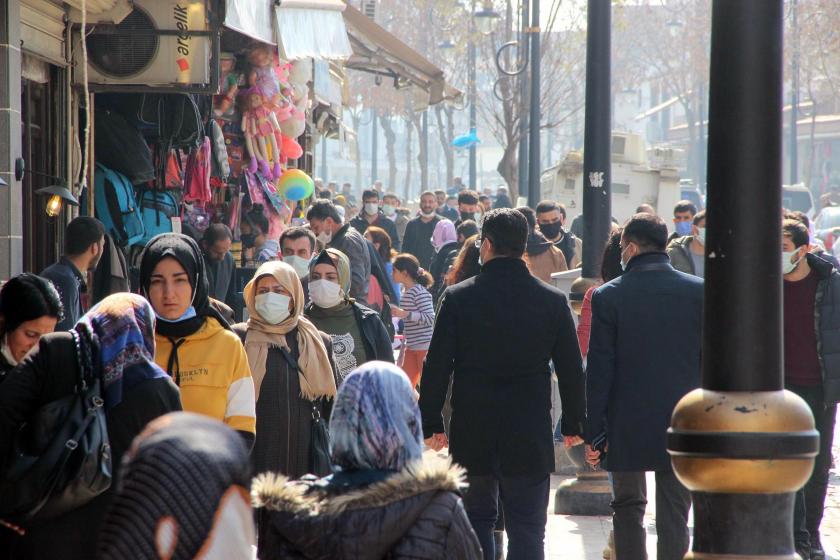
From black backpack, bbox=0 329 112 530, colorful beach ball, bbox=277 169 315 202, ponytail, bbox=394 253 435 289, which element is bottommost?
black backpack, bbox=0 329 112 530

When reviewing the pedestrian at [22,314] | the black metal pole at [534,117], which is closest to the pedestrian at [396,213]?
the black metal pole at [534,117]

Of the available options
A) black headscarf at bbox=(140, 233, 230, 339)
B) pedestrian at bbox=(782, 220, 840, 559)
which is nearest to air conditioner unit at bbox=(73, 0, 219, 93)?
pedestrian at bbox=(782, 220, 840, 559)

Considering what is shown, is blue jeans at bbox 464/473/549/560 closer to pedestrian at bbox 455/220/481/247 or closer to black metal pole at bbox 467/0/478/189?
pedestrian at bbox 455/220/481/247

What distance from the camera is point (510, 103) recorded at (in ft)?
97.8

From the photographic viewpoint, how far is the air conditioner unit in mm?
10094

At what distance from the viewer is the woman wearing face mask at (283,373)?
243 inches

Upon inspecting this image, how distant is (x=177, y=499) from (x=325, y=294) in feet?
15.3

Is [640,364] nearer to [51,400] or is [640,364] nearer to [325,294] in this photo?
[325,294]

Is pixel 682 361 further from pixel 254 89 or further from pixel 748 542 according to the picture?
pixel 254 89

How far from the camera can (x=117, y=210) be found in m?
10.6

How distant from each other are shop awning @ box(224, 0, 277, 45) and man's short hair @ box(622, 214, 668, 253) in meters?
4.38

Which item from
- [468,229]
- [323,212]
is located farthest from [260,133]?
[468,229]

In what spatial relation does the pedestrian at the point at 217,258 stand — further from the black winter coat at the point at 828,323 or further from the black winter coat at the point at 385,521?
the black winter coat at the point at 385,521

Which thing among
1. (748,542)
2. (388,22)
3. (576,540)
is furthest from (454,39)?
(748,542)
